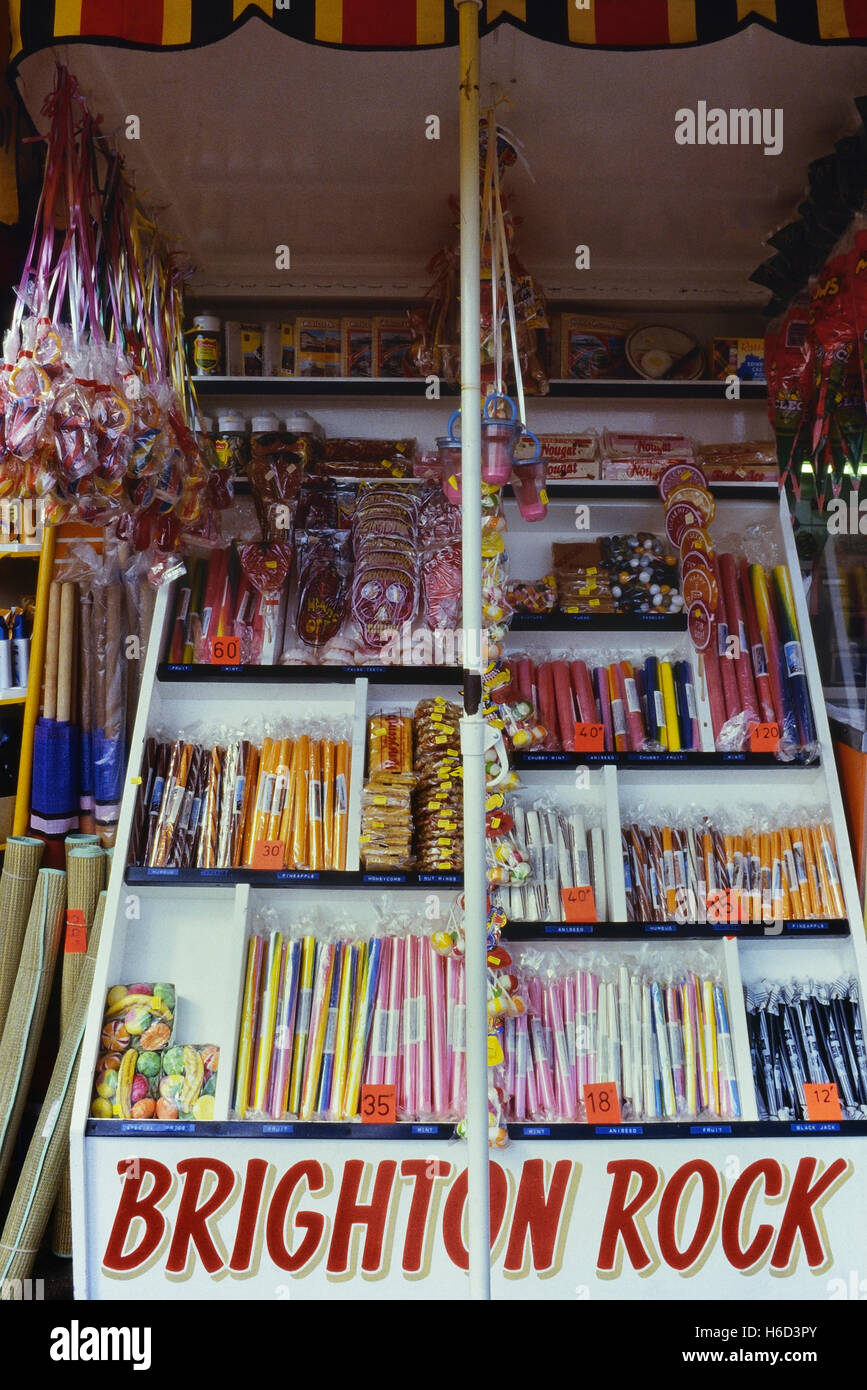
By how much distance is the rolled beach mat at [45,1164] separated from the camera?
2781 millimetres

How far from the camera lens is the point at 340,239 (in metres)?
3.05

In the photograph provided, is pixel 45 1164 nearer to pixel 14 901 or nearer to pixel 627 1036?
pixel 14 901

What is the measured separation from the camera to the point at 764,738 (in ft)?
9.30

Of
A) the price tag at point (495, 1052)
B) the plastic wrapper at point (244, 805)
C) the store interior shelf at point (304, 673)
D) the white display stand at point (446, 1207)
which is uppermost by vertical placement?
the store interior shelf at point (304, 673)

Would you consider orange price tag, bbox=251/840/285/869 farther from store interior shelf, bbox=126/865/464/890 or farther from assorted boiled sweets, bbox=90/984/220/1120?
assorted boiled sweets, bbox=90/984/220/1120

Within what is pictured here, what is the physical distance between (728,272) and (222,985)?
8.03 feet

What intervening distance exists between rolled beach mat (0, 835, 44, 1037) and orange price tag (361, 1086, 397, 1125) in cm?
121

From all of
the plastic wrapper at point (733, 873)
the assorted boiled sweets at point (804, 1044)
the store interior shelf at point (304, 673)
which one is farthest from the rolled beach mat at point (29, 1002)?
the assorted boiled sweets at point (804, 1044)

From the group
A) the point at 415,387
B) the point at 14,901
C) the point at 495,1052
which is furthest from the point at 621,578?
the point at 14,901

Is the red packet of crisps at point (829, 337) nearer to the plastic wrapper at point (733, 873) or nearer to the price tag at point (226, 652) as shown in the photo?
the plastic wrapper at point (733, 873)

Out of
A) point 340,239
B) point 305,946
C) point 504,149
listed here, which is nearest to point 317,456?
point 340,239

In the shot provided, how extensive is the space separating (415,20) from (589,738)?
1.65m

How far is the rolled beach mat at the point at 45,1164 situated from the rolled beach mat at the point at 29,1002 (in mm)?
83

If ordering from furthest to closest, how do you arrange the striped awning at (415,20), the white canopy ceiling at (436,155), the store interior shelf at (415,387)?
1. the store interior shelf at (415,387)
2. the white canopy ceiling at (436,155)
3. the striped awning at (415,20)
